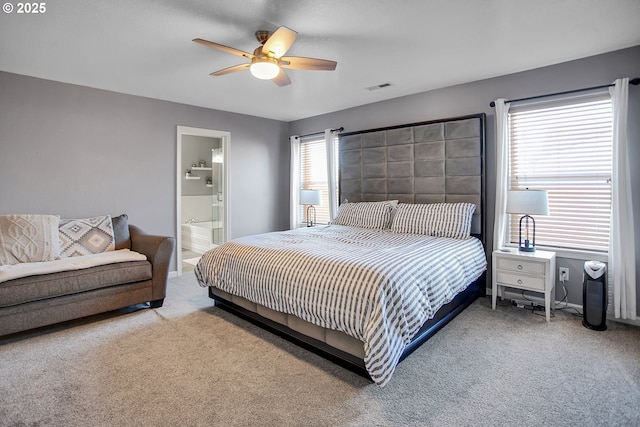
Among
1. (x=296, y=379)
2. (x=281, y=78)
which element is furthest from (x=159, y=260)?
(x=281, y=78)

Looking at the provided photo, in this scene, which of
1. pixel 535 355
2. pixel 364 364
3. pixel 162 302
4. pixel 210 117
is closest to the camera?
pixel 364 364

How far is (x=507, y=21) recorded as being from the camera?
A: 8.09ft

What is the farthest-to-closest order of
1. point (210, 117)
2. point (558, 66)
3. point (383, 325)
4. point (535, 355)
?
point (210, 117)
point (558, 66)
point (535, 355)
point (383, 325)

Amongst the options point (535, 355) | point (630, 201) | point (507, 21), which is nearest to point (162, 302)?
point (535, 355)

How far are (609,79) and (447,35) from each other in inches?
65.6

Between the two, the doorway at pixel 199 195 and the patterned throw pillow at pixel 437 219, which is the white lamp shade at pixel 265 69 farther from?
the doorway at pixel 199 195

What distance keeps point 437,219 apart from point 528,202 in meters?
0.88

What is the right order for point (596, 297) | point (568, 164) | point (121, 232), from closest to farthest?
1. point (596, 297)
2. point (568, 164)
3. point (121, 232)

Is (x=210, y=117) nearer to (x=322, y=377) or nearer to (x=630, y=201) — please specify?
(x=322, y=377)

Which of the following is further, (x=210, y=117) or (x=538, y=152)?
(x=210, y=117)

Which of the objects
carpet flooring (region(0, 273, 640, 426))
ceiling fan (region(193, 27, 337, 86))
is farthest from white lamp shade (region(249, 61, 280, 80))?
carpet flooring (region(0, 273, 640, 426))

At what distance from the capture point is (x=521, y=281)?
10.6 ft

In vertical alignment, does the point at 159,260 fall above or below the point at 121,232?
below

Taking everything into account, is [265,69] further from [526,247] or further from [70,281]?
[526,247]
